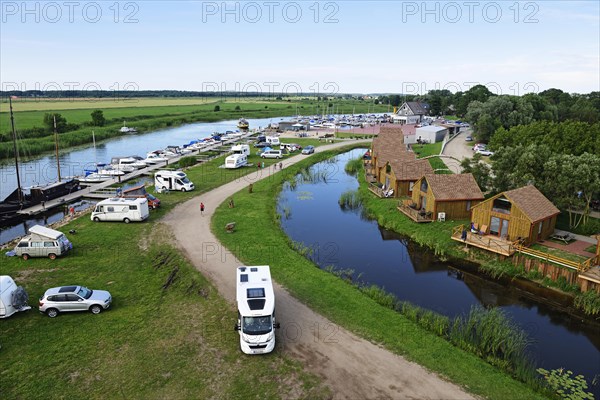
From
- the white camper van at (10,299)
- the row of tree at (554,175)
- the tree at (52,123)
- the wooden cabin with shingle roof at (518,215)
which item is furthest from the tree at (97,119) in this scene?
the wooden cabin with shingle roof at (518,215)

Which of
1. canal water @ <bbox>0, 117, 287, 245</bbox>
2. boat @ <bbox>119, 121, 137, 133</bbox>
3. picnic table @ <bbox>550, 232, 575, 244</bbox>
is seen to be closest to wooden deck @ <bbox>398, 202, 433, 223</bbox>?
picnic table @ <bbox>550, 232, 575, 244</bbox>

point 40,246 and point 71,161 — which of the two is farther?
point 71,161

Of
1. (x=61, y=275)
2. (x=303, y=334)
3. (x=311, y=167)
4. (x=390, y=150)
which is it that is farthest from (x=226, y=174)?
(x=303, y=334)

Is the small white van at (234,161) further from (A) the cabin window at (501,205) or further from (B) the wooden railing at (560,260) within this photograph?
(B) the wooden railing at (560,260)

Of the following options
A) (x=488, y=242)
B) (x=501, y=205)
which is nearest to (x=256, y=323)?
(x=488, y=242)

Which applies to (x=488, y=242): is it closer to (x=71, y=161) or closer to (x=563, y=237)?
(x=563, y=237)

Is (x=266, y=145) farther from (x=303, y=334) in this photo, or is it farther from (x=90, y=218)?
(x=303, y=334)
